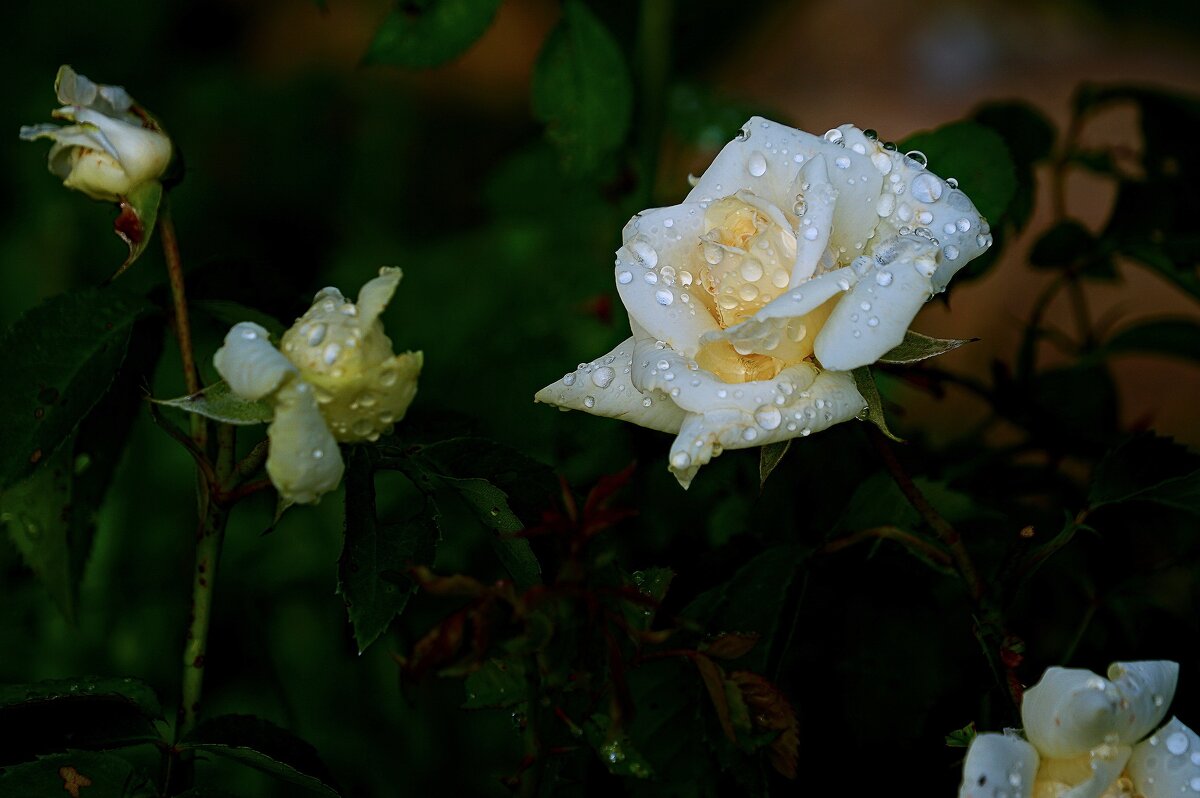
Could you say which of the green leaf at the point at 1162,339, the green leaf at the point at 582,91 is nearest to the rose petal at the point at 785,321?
the green leaf at the point at 582,91

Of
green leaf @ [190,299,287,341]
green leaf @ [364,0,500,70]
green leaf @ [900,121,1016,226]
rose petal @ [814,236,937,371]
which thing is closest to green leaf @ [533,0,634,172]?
green leaf @ [364,0,500,70]

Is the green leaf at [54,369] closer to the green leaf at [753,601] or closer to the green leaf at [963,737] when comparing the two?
the green leaf at [753,601]

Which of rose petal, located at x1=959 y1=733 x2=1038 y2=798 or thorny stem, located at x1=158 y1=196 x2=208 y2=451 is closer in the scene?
rose petal, located at x1=959 y1=733 x2=1038 y2=798

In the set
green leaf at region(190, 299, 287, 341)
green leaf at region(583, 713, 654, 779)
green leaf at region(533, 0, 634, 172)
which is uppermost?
green leaf at region(533, 0, 634, 172)

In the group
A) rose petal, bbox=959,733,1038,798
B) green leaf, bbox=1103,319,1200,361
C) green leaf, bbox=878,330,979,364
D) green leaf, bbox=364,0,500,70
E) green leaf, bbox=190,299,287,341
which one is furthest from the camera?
green leaf, bbox=1103,319,1200,361

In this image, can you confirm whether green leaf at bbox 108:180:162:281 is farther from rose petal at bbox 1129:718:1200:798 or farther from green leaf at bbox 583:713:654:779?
rose petal at bbox 1129:718:1200:798

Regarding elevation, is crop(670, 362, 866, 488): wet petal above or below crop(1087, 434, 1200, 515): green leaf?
above
